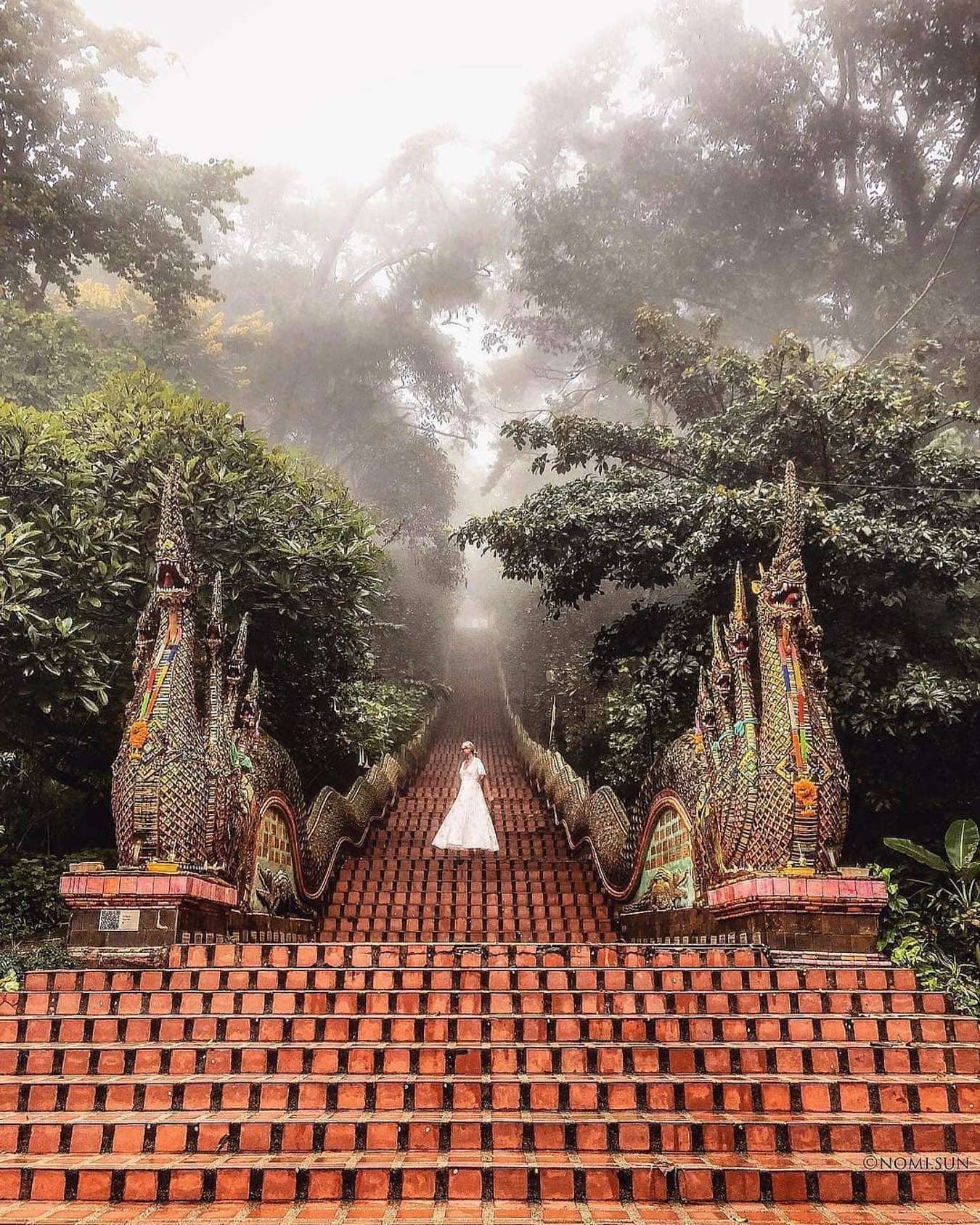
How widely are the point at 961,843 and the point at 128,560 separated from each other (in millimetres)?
8133

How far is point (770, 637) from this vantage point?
6477mm

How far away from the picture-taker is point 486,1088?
3963 millimetres

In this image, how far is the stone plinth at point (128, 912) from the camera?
5539 mm

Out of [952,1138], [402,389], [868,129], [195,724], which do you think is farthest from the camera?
[402,389]

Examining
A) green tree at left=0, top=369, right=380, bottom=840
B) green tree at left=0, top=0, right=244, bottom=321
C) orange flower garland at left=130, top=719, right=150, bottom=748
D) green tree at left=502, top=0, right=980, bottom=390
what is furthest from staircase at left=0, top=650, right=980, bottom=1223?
green tree at left=502, top=0, right=980, bottom=390

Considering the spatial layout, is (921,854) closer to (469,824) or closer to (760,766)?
(760,766)

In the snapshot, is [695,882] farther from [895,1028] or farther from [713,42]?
[713,42]

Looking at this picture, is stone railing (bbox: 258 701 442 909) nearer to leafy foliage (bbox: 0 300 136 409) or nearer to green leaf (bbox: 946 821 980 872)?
Result: green leaf (bbox: 946 821 980 872)

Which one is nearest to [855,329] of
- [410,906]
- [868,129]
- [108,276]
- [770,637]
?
[868,129]

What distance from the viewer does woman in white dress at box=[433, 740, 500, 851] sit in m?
9.68

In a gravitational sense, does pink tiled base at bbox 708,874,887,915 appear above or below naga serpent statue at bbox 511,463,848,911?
below

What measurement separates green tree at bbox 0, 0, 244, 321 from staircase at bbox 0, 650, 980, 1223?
14.1 m

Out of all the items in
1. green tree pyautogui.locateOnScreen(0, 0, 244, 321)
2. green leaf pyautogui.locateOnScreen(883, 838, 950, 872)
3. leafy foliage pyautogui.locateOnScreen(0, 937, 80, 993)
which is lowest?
leafy foliage pyautogui.locateOnScreen(0, 937, 80, 993)

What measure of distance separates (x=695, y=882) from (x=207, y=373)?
19.6m
